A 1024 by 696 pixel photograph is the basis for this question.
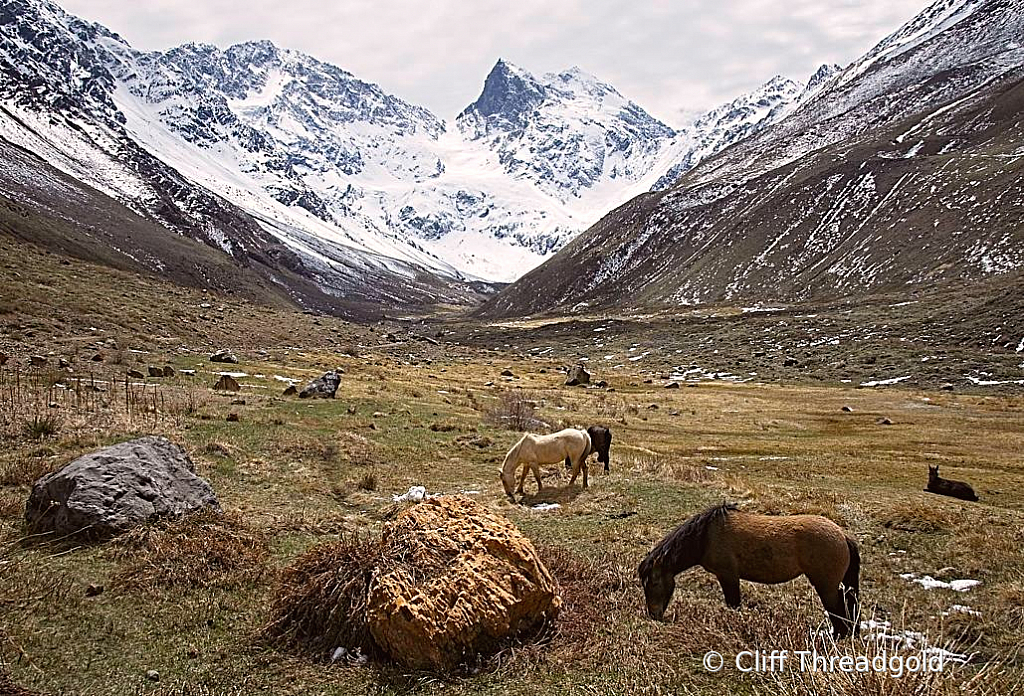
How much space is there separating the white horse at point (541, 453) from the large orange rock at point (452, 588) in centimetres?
756

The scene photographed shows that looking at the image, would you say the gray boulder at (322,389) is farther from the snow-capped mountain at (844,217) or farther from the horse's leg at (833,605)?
the snow-capped mountain at (844,217)

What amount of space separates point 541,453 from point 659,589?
871cm

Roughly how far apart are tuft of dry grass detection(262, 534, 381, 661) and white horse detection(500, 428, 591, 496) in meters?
8.22

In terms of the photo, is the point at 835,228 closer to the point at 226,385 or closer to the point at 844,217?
the point at 844,217

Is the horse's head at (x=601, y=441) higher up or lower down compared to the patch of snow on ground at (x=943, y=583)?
lower down

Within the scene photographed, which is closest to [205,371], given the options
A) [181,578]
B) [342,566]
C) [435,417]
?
[435,417]

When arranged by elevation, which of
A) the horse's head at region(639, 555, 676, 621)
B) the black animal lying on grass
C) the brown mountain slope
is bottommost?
the horse's head at region(639, 555, 676, 621)

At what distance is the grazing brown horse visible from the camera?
9484 millimetres

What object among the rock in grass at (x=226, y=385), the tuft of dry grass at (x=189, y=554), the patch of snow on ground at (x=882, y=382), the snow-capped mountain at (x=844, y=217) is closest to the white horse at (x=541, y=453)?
the tuft of dry grass at (x=189, y=554)

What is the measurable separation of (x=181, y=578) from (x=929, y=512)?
15.5 metres

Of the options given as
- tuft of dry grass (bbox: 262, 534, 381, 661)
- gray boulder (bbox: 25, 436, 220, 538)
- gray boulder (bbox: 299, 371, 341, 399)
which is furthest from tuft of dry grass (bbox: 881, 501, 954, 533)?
gray boulder (bbox: 299, 371, 341, 399)

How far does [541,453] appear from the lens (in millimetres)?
18781

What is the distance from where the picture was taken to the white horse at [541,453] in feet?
61.2

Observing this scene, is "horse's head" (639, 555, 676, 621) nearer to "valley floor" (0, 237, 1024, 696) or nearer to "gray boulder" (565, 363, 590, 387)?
"valley floor" (0, 237, 1024, 696)
